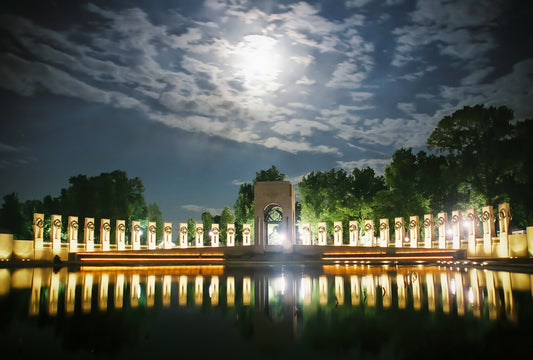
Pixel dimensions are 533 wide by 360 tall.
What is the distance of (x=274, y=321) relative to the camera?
381 inches

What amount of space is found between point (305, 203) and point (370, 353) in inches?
2055

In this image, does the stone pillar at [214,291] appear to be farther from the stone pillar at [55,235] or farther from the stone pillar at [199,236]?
the stone pillar at [199,236]

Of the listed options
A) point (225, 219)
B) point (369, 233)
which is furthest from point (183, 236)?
point (225, 219)

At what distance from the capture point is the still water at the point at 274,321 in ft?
24.2

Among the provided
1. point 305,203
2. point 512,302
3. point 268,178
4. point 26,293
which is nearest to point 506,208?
point 512,302

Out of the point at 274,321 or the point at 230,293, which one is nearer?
the point at 274,321

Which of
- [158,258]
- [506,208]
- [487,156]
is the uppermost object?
[487,156]

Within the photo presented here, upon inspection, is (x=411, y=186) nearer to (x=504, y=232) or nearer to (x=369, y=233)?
(x=369, y=233)

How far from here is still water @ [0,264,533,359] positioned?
24.2 ft

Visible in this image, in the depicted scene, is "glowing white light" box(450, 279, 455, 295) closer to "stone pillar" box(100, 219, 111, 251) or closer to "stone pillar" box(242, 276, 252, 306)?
"stone pillar" box(242, 276, 252, 306)

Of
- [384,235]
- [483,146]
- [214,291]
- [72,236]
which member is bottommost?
[214,291]

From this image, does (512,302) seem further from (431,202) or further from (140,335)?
(431,202)

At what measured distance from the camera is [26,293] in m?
14.9

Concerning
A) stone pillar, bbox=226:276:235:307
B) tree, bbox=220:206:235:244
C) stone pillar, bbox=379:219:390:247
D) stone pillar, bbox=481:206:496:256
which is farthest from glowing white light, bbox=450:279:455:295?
tree, bbox=220:206:235:244
